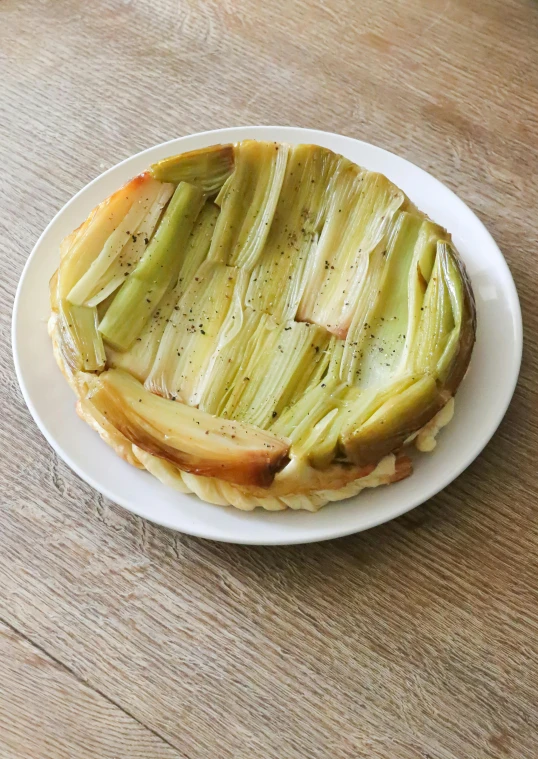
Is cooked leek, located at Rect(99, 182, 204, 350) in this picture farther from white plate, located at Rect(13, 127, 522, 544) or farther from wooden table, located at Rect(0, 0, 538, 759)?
wooden table, located at Rect(0, 0, 538, 759)

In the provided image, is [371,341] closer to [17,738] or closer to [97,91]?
[17,738]

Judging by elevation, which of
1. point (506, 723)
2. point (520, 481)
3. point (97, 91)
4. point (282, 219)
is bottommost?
point (506, 723)

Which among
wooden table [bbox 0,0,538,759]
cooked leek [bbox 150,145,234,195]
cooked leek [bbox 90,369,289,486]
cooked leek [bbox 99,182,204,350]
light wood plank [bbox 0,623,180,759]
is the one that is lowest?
light wood plank [bbox 0,623,180,759]

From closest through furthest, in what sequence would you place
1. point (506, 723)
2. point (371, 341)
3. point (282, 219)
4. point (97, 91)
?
point (506, 723), point (371, 341), point (282, 219), point (97, 91)

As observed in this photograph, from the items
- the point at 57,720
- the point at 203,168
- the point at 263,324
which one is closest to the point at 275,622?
the point at 57,720

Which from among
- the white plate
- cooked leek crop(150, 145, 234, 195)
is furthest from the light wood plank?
cooked leek crop(150, 145, 234, 195)

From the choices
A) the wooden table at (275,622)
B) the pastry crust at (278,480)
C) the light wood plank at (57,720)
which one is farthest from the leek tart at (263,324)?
the light wood plank at (57,720)

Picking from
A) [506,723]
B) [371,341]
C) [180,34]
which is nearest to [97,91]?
[180,34]

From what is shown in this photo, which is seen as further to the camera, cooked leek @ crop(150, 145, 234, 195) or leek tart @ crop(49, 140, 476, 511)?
cooked leek @ crop(150, 145, 234, 195)
